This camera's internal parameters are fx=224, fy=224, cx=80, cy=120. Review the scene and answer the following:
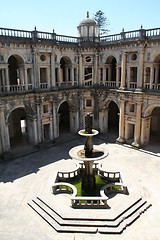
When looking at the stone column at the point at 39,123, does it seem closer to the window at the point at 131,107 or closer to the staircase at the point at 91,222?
the window at the point at 131,107

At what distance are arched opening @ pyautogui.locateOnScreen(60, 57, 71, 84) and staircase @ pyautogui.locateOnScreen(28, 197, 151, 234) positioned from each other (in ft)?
65.1

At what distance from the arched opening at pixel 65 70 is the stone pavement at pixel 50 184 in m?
9.32

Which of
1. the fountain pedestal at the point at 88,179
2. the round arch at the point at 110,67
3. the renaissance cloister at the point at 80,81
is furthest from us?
the round arch at the point at 110,67

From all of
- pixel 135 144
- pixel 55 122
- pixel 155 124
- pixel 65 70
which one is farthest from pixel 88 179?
pixel 155 124

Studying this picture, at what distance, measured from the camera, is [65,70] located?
33125 mm

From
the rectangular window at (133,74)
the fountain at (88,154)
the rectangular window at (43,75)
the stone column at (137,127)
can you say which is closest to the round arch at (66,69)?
the rectangular window at (43,75)

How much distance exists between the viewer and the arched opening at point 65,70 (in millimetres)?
32188

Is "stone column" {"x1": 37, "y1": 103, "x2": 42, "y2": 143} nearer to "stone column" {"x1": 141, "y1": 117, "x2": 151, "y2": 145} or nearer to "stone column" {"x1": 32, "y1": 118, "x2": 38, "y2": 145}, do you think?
"stone column" {"x1": 32, "y1": 118, "x2": 38, "y2": 145}

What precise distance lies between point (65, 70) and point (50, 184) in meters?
18.6

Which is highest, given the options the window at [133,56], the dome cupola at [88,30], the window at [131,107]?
the dome cupola at [88,30]

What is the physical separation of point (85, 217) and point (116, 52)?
21.4m

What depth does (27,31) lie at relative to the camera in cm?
2631

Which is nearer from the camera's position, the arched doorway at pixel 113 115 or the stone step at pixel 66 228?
the stone step at pixel 66 228

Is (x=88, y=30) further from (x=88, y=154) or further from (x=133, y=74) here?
(x=88, y=154)
